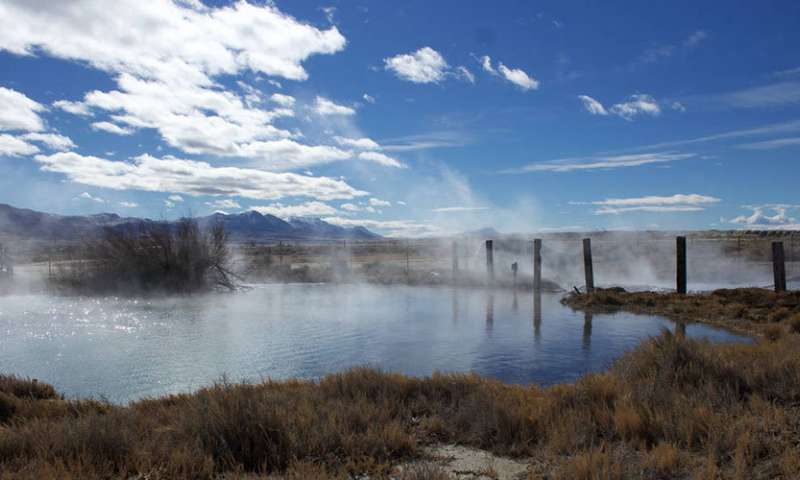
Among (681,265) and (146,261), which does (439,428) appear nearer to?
(681,265)

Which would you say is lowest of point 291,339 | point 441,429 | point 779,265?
point 291,339

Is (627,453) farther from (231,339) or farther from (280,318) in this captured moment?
(280,318)

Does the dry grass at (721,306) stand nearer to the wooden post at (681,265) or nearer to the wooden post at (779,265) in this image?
the wooden post at (779,265)

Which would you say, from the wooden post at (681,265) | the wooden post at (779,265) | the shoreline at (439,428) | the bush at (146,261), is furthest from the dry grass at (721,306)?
the bush at (146,261)

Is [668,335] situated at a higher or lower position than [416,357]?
higher

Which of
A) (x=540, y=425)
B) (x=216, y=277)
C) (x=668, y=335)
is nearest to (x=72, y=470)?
(x=540, y=425)

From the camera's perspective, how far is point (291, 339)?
1623cm

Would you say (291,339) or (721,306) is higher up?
(721,306)

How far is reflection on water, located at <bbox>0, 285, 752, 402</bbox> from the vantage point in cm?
1245

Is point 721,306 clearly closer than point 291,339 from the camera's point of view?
No

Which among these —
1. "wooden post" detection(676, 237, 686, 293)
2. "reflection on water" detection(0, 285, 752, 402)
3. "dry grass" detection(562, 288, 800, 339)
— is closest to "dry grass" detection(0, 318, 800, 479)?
"reflection on water" detection(0, 285, 752, 402)

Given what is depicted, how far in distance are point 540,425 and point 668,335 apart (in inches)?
174

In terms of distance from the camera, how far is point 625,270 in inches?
1583

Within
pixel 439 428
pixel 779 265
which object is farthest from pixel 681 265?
pixel 439 428
